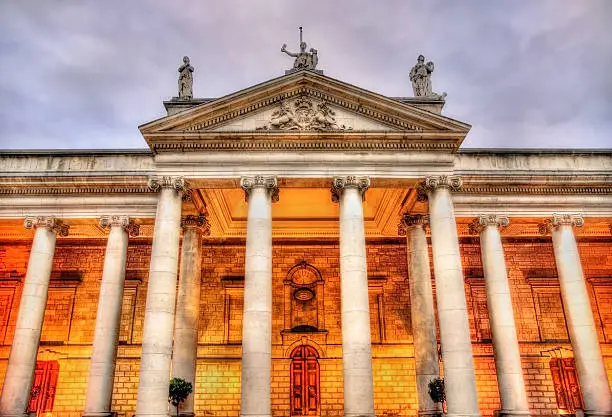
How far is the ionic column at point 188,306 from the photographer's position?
18817 millimetres

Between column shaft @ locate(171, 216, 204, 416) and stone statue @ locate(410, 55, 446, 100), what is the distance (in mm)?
10961

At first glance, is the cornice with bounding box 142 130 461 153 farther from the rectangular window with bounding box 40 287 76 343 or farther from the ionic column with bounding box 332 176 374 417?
the rectangular window with bounding box 40 287 76 343

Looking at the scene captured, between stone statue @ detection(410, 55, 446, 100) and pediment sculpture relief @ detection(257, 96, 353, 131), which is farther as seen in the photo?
stone statue @ detection(410, 55, 446, 100)

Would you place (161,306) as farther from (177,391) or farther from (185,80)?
(185,80)

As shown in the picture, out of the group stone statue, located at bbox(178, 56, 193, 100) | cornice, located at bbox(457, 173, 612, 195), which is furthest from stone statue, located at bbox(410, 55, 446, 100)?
stone statue, located at bbox(178, 56, 193, 100)

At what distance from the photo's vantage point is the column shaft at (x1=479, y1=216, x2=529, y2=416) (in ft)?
57.5

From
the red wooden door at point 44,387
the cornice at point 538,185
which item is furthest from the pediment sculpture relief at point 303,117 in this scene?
the red wooden door at point 44,387

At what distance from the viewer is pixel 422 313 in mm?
19859

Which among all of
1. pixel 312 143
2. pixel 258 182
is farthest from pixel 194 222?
pixel 312 143

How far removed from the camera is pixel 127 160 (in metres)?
20.4

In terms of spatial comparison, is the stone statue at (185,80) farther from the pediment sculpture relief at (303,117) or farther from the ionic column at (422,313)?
the ionic column at (422,313)

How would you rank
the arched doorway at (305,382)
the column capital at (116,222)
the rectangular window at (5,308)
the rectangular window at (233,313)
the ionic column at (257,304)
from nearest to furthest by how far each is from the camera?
the ionic column at (257,304) < the column capital at (116,222) < the arched doorway at (305,382) < the rectangular window at (5,308) < the rectangular window at (233,313)

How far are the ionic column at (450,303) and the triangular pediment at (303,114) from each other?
2.40 metres

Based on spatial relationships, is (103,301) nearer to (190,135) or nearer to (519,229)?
(190,135)
